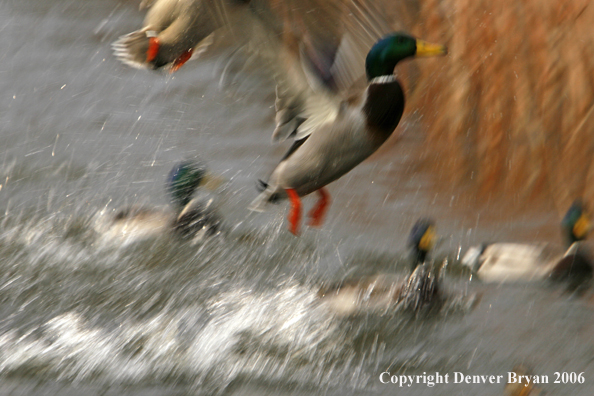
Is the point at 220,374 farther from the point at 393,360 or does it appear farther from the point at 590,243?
the point at 590,243

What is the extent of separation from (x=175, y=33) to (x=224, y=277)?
1514 millimetres

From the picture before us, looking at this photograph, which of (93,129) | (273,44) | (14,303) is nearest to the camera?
(273,44)

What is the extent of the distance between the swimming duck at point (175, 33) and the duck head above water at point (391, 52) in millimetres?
814

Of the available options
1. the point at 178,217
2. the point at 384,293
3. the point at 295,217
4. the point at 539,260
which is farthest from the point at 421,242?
the point at 178,217

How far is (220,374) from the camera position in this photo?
11.6 feet

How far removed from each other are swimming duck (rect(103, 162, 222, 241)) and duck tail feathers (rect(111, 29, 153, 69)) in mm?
1257

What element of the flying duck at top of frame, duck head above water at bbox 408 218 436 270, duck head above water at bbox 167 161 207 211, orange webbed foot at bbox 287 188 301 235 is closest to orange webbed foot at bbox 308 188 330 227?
the flying duck at top of frame

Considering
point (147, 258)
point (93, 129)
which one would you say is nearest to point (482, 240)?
point (147, 258)

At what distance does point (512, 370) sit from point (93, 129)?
499 centimetres

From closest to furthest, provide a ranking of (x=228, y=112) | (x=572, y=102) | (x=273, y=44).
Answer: (x=273, y=44) → (x=572, y=102) → (x=228, y=112)

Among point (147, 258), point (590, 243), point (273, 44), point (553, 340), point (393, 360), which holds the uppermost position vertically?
point (273, 44)

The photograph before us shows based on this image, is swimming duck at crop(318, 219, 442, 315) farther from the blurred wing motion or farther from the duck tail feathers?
the duck tail feathers

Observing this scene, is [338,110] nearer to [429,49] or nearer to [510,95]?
[429,49]

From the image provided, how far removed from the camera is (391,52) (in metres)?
3.78
